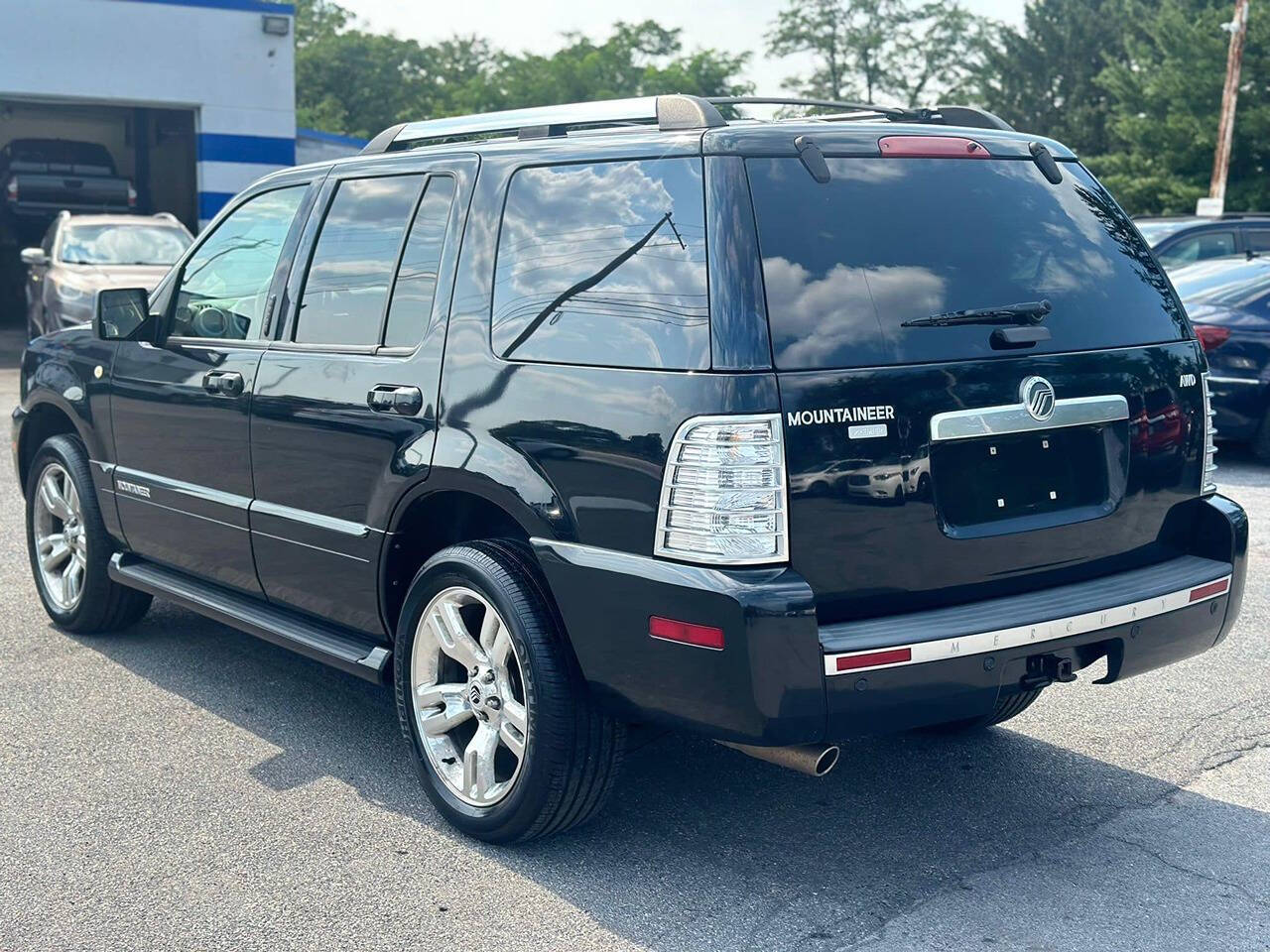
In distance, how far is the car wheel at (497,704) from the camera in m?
3.68

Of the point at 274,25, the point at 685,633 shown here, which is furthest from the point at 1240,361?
the point at 274,25

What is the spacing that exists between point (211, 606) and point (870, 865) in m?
2.49

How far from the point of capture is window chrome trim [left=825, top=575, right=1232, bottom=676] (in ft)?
10.9

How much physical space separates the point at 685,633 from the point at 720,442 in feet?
1.46

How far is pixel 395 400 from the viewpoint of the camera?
4.12 m

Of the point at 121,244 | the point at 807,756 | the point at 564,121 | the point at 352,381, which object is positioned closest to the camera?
the point at 807,756

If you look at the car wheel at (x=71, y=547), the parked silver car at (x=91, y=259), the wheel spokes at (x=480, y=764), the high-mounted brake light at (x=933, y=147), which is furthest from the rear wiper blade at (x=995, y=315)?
the parked silver car at (x=91, y=259)

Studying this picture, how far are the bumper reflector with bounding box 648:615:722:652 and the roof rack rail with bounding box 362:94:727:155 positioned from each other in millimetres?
1251

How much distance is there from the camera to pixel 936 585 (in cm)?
349

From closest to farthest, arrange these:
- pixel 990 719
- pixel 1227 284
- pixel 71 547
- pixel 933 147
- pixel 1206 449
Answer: pixel 933 147, pixel 1206 449, pixel 990 719, pixel 71 547, pixel 1227 284

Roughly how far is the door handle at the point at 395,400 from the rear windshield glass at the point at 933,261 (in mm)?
1176

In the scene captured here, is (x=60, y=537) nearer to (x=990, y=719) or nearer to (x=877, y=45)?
(x=990, y=719)

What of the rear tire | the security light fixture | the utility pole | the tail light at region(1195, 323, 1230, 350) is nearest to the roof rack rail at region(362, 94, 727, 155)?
the rear tire

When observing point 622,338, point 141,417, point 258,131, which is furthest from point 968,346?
point 258,131
